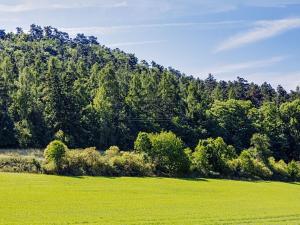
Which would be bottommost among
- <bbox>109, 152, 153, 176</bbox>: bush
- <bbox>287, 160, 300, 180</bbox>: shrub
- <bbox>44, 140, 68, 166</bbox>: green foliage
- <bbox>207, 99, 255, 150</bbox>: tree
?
<bbox>287, 160, 300, 180</bbox>: shrub

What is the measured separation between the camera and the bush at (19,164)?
3022 inches

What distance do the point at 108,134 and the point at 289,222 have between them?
7110cm

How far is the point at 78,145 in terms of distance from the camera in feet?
358

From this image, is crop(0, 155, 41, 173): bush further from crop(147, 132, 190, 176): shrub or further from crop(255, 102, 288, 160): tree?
crop(255, 102, 288, 160): tree

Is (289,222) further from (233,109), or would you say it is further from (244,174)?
(233,109)

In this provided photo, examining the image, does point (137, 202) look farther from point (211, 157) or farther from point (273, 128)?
point (273, 128)

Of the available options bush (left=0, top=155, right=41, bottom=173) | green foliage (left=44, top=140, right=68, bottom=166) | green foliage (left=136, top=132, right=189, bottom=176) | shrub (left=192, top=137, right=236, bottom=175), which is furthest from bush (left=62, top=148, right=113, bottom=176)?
shrub (left=192, top=137, right=236, bottom=175)

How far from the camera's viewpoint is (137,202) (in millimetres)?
56781

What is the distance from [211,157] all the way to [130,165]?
2143 centimetres

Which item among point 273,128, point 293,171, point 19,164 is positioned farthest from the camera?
point 273,128

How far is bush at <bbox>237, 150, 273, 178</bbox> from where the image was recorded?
101m

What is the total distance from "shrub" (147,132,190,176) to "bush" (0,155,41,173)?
22859 mm

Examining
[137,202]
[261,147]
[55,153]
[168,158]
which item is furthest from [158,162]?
[261,147]

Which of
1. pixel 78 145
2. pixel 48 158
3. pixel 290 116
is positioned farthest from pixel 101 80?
pixel 290 116
